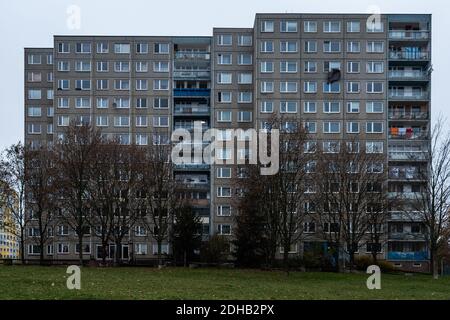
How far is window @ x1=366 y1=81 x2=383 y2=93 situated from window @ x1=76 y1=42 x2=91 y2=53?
42075 mm

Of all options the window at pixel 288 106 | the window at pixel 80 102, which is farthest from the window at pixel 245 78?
the window at pixel 80 102

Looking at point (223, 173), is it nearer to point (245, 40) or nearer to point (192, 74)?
Result: point (192, 74)

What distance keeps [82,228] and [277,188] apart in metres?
21.2

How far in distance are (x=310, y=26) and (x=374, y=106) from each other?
14.7m

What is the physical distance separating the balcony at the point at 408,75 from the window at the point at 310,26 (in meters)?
12.6

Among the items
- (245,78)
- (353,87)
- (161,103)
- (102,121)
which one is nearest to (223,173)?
(161,103)

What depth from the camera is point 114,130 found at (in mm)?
95375

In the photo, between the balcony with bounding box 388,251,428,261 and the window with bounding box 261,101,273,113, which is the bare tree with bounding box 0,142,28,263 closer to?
the window with bounding box 261,101,273,113

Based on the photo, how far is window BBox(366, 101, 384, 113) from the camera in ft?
295

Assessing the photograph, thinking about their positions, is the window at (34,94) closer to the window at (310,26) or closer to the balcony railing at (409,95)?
the window at (310,26)

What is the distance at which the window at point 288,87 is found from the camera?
295 ft

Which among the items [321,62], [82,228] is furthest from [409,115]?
[82,228]

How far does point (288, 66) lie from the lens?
90.1 m
